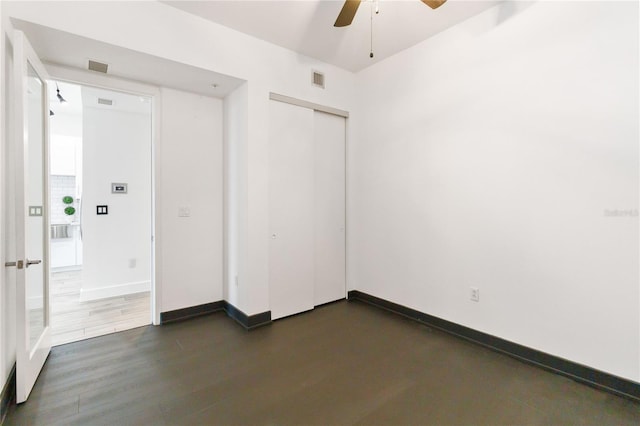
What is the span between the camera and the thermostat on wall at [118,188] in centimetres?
430

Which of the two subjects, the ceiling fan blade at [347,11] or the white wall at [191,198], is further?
the white wall at [191,198]

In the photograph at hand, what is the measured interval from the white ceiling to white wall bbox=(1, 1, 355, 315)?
14cm

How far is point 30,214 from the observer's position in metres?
2.23

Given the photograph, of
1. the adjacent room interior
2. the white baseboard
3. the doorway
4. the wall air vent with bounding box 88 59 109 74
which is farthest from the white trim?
the white baseboard

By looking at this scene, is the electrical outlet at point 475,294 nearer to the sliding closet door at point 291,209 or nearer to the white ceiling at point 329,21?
the sliding closet door at point 291,209

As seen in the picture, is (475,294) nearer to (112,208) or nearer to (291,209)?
(291,209)

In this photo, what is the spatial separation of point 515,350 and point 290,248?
7.78 feet

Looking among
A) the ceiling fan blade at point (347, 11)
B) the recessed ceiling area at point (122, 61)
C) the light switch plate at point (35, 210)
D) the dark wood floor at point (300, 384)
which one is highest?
the ceiling fan blade at point (347, 11)

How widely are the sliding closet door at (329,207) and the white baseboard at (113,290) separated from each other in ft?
8.98

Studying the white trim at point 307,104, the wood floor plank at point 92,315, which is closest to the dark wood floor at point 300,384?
the wood floor plank at point 92,315

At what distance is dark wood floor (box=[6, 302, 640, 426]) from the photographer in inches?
72.6

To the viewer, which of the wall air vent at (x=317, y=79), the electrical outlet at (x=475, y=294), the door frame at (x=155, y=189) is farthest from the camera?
the wall air vent at (x=317, y=79)

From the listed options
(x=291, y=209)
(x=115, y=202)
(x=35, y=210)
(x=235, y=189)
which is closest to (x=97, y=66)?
(x=35, y=210)

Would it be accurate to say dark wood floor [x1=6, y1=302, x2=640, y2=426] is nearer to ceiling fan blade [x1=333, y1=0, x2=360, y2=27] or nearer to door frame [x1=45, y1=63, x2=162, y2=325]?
door frame [x1=45, y1=63, x2=162, y2=325]
